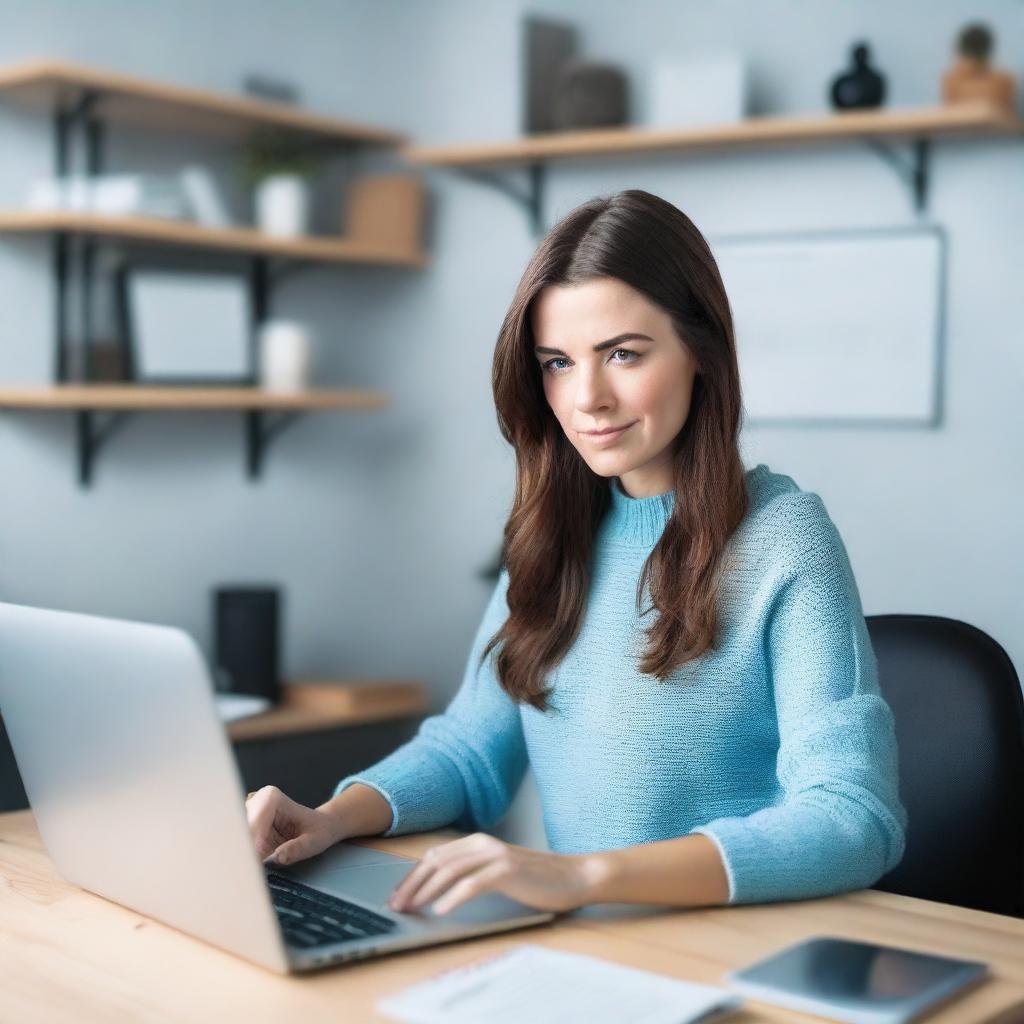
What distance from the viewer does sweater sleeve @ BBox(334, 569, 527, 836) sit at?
1.46 metres

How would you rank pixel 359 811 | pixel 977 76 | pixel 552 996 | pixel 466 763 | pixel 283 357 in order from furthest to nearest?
pixel 283 357 → pixel 977 76 → pixel 466 763 → pixel 359 811 → pixel 552 996

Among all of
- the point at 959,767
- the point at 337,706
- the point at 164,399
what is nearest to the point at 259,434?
the point at 164,399

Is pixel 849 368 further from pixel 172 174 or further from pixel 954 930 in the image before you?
pixel 954 930

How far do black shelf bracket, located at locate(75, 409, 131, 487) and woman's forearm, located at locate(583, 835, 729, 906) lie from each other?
2113mm

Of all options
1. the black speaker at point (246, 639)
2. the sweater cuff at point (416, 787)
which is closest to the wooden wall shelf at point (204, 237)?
the black speaker at point (246, 639)

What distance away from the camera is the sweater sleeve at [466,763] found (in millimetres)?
1464

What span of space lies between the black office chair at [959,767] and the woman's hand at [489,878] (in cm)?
61

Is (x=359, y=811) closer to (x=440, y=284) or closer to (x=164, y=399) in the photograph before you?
(x=164, y=399)

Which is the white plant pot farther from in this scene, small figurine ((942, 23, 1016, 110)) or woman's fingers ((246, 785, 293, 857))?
woman's fingers ((246, 785, 293, 857))

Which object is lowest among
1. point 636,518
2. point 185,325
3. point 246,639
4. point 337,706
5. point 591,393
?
point 337,706

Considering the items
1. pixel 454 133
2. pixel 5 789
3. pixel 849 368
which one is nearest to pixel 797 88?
pixel 849 368

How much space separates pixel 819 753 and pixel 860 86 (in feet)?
5.97

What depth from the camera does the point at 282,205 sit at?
10.4 feet

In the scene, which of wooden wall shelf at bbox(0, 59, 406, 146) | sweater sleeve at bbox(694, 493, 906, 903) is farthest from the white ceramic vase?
sweater sleeve at bbox(694, 493, 906, 903)
